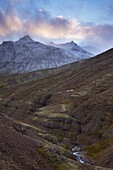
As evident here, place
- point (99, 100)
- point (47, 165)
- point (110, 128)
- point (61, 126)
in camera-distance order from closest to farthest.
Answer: point (47, 165) < point (110, 128) < point (61, 126) < point (99, 100)

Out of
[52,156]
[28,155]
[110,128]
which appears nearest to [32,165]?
[28,155]

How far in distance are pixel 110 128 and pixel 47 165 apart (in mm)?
99516

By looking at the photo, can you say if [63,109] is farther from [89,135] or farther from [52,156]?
[52,156]

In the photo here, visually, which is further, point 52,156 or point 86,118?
point 86,118

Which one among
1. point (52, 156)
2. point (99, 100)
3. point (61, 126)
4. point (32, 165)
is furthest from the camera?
point (99, 100)

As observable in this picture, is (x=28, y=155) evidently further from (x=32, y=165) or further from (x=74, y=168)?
(x=74, y=168)

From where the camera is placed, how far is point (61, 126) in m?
180

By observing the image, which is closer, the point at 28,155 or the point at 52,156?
the point at 28,155

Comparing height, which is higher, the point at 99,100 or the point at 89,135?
the point at 99,100

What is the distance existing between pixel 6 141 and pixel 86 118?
123m

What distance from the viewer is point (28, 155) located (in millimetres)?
65250

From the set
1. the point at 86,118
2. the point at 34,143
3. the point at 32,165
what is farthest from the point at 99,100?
the point at 32,165

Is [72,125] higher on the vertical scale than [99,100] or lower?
lower

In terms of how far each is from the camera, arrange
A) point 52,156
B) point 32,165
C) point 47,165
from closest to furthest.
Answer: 1. point 32,165
2. point 47,165
3. point 52,156
